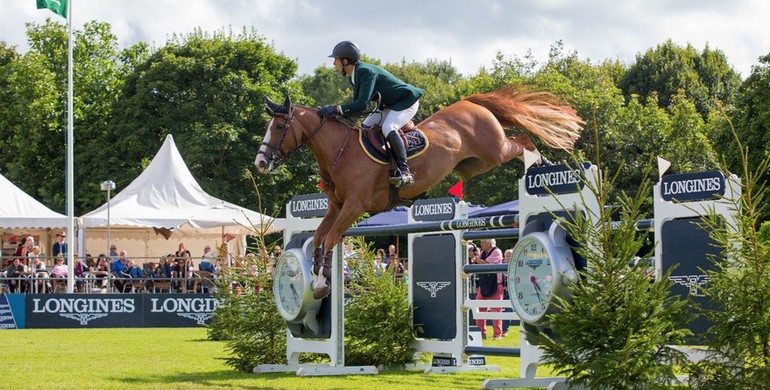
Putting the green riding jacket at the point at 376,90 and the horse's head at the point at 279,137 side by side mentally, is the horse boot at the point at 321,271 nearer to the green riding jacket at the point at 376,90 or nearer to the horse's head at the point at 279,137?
the horse's head at the point at 279,137

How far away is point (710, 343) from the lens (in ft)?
18.4

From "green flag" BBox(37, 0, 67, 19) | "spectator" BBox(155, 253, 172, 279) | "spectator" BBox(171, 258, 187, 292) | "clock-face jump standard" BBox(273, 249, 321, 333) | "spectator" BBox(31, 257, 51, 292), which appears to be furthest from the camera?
"green flag" BBox(37, 0, 67, 19)

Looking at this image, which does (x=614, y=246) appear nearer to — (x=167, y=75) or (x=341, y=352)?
(x=341, y=352)

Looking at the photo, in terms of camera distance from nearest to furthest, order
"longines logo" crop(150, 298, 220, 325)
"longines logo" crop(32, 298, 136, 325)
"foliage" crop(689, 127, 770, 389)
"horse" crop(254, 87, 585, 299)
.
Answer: "foliage" crop(689, 127, 770, 389), "horse" crop(254, 87, 585, 299), "longines logo" crop(32, 298, 136, 325), "longines logo" crop(150, 298, 220, 325)

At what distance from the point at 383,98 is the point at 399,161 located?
667 mm

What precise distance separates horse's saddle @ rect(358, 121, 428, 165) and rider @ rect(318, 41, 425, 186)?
86mm

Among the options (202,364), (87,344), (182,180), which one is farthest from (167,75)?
(202,364)

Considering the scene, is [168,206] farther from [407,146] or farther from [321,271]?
[407,146]

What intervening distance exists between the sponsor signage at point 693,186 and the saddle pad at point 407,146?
7.04 feet

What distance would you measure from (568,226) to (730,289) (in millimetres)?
1027

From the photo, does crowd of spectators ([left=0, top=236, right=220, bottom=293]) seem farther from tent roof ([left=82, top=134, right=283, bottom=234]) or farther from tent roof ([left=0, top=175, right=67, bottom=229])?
tent roof ([left=82, top=134, right=283, bottom=234])

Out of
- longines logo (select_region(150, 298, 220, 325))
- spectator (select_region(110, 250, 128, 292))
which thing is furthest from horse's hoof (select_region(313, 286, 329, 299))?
spectator (select_region(110, 250, 128, 292))

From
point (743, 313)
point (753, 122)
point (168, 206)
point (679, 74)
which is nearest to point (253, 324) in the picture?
point (743, 313)

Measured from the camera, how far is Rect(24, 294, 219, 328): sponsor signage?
20250mm
